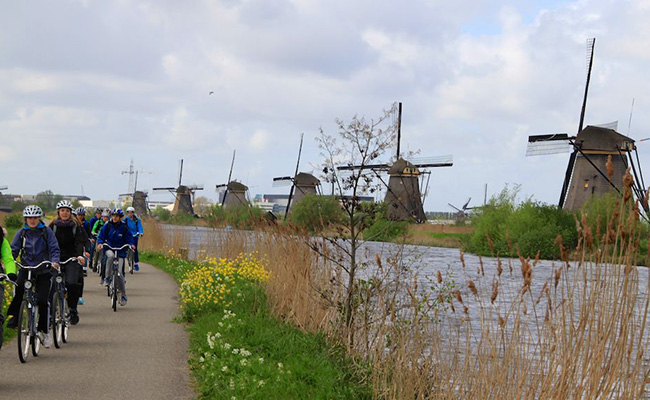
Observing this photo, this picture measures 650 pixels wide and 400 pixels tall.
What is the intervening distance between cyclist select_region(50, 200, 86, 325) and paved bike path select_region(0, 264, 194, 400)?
645 millimetres

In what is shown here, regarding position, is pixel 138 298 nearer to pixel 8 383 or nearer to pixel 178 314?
pixel 178 314

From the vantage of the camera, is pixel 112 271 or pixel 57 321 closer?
pixel 57 321

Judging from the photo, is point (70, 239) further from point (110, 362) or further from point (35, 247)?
point (110, 362)

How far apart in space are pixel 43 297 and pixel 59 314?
106 centimetres

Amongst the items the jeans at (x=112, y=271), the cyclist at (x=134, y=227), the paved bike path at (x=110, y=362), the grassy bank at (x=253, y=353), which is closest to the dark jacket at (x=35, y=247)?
the paved bike path at (x=110, y=362)

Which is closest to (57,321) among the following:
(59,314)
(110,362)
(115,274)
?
(59,314)

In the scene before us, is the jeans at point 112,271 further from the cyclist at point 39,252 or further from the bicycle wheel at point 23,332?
the bicycle wheel at point 23,332

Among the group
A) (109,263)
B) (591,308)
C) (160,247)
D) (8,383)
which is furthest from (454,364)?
(160,247)

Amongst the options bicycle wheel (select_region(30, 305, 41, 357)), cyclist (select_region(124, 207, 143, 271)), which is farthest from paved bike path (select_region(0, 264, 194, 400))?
cyclist (select_region(124, 207, 143, 271))

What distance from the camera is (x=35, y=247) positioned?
923cm

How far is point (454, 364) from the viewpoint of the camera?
7.36 m

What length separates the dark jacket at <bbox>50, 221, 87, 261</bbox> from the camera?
1109 cm

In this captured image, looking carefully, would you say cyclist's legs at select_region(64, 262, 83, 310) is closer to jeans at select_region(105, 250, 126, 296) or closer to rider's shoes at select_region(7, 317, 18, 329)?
rider's shoes at select_region(7, 317, 18, 329)

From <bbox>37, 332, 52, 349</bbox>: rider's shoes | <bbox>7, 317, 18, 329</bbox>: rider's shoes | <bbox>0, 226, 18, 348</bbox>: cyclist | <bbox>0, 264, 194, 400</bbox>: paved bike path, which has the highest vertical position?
<bbox>0, 226, 18, 348</bbox>: cyclist
